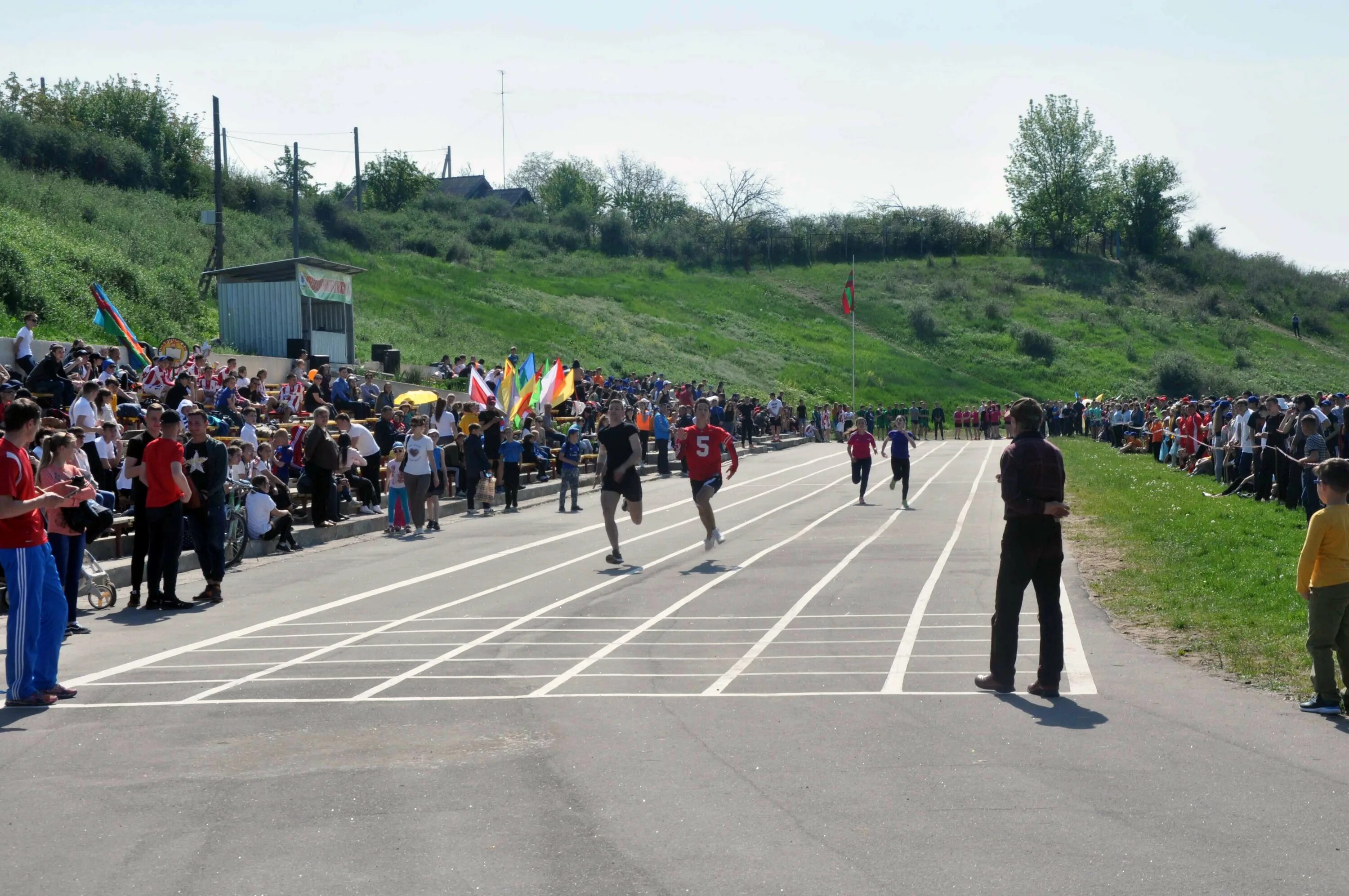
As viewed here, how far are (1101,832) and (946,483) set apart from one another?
1057 inches

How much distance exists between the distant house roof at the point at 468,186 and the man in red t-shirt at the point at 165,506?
354 ft

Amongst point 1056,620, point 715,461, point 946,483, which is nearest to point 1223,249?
point 946,483

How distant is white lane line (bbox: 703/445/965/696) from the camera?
8672 mm

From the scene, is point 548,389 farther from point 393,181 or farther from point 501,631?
point 393,181

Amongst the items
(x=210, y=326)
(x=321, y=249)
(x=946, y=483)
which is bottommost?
(x=946, y=483)

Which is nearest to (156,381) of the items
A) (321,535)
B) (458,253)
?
(321,535)

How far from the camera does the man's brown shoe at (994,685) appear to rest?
8.25m

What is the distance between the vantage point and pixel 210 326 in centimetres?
3947

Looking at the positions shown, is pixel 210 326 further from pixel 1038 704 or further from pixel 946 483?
pixel 1038 704

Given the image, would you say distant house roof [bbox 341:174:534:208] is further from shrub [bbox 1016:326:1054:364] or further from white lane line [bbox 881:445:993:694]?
white lane line [bbox 881:445:993:694]

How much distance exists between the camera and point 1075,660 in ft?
31.1

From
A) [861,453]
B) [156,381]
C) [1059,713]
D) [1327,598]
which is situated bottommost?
[1059,713]

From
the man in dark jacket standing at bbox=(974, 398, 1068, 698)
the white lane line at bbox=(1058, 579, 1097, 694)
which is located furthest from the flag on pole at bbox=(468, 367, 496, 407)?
the man in dark jacket standing at bbox=(974, 398, 1068, 698)

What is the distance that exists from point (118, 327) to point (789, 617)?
62.2 feet
